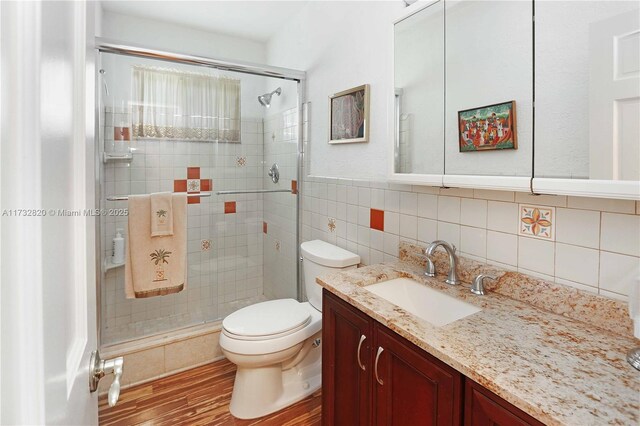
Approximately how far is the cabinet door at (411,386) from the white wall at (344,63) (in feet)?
2.92

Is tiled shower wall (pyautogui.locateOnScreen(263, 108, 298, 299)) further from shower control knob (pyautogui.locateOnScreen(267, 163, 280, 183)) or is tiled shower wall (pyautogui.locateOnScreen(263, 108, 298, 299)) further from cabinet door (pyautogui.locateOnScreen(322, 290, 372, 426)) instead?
cabinet door (pyautogui.locateOnScreen(322, 290, 372, 426))

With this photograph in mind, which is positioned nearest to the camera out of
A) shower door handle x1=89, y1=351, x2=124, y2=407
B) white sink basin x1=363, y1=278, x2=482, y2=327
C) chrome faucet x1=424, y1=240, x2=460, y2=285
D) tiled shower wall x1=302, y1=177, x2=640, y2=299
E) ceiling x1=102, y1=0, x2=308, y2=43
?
shower door handle x1=89, y1=351, x2=124, y2=407

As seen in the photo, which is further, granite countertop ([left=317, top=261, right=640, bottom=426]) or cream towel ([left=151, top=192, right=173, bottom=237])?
cream towel ([left=151, top=192, right=173, bottom=237])

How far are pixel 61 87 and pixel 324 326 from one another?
3.96 ft

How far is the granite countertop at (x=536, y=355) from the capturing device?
63 cm

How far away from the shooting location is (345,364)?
1.26 metres

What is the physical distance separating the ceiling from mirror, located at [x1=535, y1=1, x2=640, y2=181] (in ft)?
6.12

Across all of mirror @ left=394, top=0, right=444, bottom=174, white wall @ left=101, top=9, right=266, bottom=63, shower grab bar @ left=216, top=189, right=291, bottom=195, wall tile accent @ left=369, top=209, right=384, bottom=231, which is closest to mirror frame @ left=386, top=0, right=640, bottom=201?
mirror @ left=394, top=0, right=444, bottom=174

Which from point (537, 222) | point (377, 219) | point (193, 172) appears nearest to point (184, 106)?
point (193, 172)

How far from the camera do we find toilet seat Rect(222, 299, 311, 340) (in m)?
1.62

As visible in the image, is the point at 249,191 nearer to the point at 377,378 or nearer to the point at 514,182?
the point at 377,378

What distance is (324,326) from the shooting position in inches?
53.7

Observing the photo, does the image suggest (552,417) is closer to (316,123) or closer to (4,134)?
(4,134)

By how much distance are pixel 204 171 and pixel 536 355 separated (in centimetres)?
208
